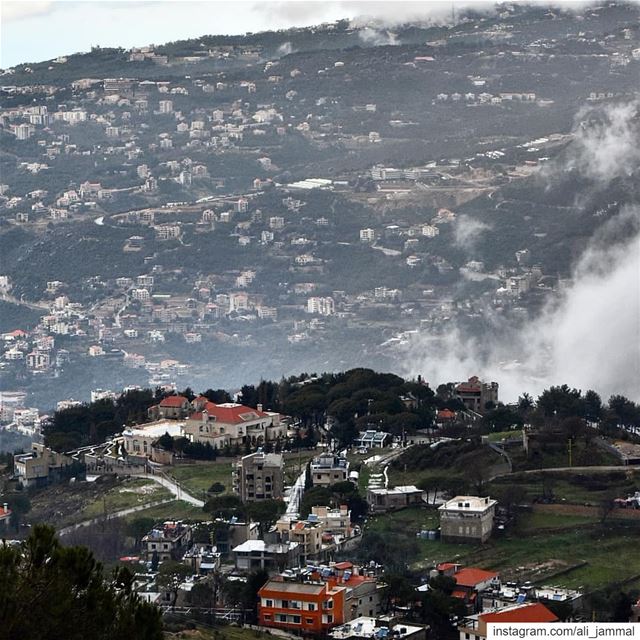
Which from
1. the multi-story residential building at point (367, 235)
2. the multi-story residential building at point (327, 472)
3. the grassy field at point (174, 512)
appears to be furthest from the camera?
the multi-story residential building at point (367, 235)

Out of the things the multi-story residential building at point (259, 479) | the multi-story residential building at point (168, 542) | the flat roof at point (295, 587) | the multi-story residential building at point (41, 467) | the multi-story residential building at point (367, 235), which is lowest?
the flat roof at point (295, 587)

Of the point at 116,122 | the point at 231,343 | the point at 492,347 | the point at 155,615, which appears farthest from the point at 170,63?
the point at 155,615

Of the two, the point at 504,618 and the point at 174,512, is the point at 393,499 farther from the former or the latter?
the point at 504,618

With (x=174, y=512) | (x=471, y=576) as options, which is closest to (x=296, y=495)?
(x=174, y=512)

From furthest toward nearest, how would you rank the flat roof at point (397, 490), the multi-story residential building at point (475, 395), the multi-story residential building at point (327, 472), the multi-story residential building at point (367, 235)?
the multi-story residential building at point (367, 235) → the multi-story residential building at point (475, 395) → the multi-story residential building at point (327, 472) → the flat roof at point (397, 490)

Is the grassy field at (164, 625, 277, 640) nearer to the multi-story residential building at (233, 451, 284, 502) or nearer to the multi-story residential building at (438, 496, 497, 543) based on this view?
the multi-story residential building at (438, 496, 497, 543)

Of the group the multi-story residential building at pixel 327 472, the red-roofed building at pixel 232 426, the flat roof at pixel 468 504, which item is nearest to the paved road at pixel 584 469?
the flat roof at pixel 468 504

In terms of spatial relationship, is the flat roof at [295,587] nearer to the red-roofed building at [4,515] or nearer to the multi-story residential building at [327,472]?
the multi-story residential building at [327,472]

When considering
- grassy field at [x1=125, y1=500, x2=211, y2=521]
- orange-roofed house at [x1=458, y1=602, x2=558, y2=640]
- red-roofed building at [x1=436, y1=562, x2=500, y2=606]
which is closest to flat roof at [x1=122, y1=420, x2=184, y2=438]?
grassy field at [x1=125, y1=500, x2=211, y2=521]
